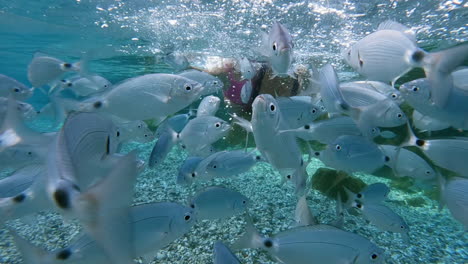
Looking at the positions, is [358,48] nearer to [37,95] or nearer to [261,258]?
[261,258]

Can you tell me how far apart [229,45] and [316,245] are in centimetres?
1157

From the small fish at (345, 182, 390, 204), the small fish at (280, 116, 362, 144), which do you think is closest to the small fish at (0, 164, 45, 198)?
the small fish at (280, 116, 362, 144)

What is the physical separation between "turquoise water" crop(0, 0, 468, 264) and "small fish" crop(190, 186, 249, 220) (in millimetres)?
730

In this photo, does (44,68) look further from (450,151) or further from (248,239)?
(450,151)

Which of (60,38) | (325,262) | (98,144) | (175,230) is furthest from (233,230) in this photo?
(60,38)

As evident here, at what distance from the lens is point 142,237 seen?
2.04 metres

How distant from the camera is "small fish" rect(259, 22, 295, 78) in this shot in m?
2.49

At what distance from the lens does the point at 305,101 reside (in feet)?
10.2

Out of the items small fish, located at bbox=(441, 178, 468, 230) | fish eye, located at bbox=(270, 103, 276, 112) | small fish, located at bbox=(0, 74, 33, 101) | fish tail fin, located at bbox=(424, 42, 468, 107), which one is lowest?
small fish, located at bbox=(441, 178, 468, 230)

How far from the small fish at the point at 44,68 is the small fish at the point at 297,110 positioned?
3786 millimetres

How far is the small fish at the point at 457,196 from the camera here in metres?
2.57

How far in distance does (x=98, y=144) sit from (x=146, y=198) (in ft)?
13.1

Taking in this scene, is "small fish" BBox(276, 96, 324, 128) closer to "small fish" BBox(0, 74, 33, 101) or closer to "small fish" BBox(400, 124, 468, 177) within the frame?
"small fish" BBox(400, 124, 468, 177)

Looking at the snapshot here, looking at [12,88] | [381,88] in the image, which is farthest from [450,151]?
[12,88]
